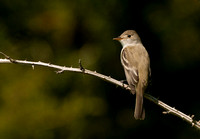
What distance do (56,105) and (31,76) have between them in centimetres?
54

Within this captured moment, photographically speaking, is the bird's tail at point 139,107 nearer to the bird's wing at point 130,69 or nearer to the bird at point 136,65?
the bird at point 136,65

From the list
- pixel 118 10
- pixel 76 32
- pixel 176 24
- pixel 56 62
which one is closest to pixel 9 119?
pixel 56 62

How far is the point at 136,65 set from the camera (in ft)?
19.7

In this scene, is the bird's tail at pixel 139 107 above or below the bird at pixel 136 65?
below

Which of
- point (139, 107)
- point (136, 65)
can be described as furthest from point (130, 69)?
point (139, 107)

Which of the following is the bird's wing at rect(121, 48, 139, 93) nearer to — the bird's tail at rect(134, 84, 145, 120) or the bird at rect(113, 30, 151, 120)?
the bird at rect(113, 30, 151, 120)

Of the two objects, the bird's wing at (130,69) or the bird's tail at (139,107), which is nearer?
the bird's tail at (139,107)

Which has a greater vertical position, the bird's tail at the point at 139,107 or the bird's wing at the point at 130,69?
the bird's wing at the point at 130,69

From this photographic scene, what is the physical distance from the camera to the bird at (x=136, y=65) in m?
5.59

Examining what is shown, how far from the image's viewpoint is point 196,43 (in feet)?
24.5

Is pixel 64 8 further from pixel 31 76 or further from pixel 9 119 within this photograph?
pixel 9 119

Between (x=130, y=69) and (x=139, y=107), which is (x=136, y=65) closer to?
(x=130, y=69)

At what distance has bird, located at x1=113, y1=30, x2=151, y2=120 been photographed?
5.59 m

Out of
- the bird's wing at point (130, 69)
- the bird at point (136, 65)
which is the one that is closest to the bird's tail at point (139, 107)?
the bird at point (136, 65)
